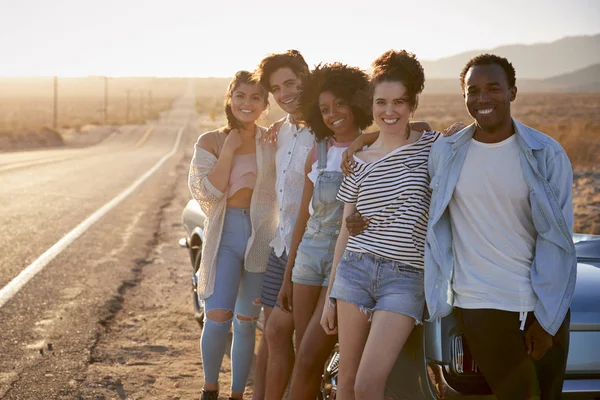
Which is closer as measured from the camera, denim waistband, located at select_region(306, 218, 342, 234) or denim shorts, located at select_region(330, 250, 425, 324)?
denim shorts, located at select_region(330, 250, 425, 324)

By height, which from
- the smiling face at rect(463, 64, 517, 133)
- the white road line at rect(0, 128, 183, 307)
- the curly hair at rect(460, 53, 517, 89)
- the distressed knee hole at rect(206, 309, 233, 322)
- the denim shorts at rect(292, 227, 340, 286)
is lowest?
the white road line at rect(0, 128, 183, 307)

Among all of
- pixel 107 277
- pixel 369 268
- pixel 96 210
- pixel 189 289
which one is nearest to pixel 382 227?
pixel 369 268

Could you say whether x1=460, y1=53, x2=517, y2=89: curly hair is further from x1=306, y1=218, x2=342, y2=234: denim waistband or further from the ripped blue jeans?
the ripped blue jeans

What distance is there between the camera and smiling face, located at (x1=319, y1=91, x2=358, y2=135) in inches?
142

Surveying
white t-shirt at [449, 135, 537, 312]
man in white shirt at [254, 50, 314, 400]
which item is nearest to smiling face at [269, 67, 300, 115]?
man in white shirt at [254, 50, 314, 400]

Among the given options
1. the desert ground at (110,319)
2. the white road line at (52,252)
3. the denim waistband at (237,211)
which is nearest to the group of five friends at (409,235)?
the denim waistband at (237,211)

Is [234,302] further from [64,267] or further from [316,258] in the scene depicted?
[64,267]

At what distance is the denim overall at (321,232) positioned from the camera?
356cm

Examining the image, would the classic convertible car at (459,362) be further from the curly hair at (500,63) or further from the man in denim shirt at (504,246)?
the curly hair at (500,63)

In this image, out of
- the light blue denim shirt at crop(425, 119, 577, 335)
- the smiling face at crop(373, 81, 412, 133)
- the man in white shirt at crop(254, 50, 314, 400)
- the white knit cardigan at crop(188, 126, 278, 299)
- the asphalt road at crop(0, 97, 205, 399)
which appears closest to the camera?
the light blue denim shirt at crop(425, 119, 577, 335)

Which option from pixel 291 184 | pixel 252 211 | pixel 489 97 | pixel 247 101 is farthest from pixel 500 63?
pixel 252 211

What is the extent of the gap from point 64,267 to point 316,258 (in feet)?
17.8

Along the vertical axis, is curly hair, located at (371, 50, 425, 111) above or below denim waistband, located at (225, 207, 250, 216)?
above

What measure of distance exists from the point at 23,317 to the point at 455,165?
4534mm
